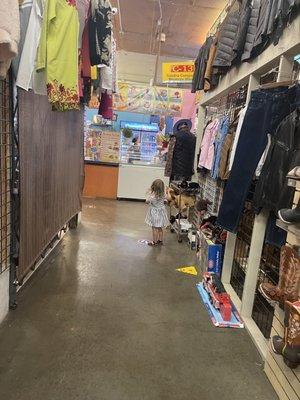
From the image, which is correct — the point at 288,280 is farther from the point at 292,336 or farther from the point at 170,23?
the point at 170,23

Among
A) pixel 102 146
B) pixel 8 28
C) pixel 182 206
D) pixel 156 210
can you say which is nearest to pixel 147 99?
pixel 102 146

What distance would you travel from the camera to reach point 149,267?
3.86 m

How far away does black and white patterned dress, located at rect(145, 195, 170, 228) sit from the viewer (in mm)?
4617

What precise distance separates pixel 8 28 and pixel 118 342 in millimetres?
2055

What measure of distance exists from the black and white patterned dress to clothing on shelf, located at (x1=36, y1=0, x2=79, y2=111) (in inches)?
102

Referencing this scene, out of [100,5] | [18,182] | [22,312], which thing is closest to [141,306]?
[22,312]

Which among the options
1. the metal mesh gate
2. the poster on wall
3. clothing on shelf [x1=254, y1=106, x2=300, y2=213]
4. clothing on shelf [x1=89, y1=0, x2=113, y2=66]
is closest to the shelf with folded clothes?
→ clothing on shelf [x1=254, y1=106, x2=300, y2=213]

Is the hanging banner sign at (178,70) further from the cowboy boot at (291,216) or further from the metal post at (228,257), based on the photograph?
the cowboy boot at (291,216)

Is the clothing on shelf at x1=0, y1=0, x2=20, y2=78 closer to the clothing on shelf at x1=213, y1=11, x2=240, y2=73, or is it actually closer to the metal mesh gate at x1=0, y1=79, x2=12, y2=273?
the metal mesh gate at x1=0, y1=79, x2=12, y2=273

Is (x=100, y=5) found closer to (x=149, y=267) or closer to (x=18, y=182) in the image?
(x=18, y=182)

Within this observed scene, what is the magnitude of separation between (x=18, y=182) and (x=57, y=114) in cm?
123

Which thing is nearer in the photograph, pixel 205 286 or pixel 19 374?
pixel 19 374

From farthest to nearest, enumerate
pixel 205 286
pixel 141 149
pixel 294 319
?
pixel 141 149 → pixel 205 286 → pixel 294 319

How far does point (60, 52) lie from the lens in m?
2.17
